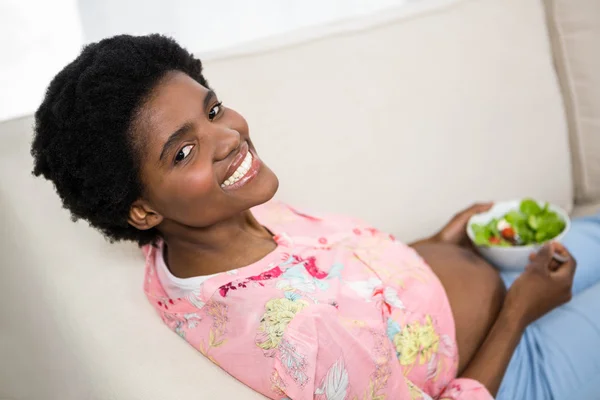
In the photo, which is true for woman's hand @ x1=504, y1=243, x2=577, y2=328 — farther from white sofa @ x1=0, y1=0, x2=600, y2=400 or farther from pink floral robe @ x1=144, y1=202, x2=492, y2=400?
white sofa @ x1=0, y1=0, x2=600, y2=400

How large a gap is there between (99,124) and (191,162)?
139mm

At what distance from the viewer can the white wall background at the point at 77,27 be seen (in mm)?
1938

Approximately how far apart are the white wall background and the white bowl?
0.79 metres

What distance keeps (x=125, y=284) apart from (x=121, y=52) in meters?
0.40

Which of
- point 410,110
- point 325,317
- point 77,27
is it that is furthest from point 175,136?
point 77,27

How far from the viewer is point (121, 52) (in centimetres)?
97

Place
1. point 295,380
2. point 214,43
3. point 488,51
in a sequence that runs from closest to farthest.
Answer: point 295,380 → point 488,51 → point 214,43

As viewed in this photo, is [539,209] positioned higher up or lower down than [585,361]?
higher up

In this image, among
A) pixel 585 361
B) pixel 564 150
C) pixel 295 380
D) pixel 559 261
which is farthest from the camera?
pixel 564 150

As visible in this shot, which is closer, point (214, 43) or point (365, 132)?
point (365, 132)

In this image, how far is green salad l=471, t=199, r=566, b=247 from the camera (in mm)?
1523

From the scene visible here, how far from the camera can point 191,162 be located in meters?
0.98

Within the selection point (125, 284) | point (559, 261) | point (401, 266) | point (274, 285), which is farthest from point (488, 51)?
point (125, 284)

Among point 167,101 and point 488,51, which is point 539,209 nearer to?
point 488,51
